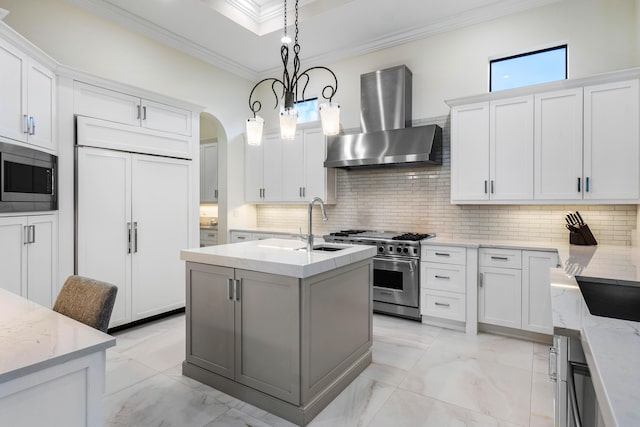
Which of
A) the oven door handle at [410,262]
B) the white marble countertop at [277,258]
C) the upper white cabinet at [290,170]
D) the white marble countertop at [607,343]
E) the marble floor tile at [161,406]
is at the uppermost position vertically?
the upper white cabinet at [290,170]

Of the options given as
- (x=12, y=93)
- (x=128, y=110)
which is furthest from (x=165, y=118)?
(x=12, y=93)

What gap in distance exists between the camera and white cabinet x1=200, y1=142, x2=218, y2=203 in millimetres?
5828

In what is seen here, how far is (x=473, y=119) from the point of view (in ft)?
12.4

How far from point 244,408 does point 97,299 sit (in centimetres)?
123

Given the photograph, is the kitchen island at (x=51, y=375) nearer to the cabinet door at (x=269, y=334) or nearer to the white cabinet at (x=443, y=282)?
the cabinet door at (x=269, y=334)

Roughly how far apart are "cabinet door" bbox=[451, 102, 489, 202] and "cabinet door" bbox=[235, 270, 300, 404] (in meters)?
2.56

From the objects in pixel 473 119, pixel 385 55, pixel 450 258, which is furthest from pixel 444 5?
pixel 450 258

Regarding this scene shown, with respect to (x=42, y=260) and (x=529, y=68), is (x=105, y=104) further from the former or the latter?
(x=529, y=68)

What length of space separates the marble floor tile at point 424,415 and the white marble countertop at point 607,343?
3.29ft

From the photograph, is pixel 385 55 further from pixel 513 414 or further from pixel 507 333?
pixel 513 414

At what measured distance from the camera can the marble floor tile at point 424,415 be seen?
6.97ft

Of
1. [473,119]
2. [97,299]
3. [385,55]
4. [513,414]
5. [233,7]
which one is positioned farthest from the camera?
[385,55]

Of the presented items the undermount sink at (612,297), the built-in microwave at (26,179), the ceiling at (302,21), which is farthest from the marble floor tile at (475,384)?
the ceiling at (302,21)

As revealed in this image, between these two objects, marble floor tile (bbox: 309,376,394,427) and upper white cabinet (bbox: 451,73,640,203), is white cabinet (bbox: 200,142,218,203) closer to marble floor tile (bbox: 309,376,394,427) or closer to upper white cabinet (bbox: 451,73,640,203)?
upper white cabinet (bbox: 451,73,640,203)
